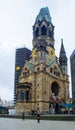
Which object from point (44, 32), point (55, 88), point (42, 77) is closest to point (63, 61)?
point (55, 88)

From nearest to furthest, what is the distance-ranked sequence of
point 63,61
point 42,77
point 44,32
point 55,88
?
1. point 42,77
2. point 55,88
3. point 44,32
4. point 63,61

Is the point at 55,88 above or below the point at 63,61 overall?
below

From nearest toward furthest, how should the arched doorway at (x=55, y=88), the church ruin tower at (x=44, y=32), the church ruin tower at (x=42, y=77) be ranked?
the church ruin tower at (x=42, y=77) < the arched doorway at (x=55, y=88) < the church ruin tower at (x=44, y=32)

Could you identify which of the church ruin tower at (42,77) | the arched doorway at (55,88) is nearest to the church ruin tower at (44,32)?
the church ruin tower at (42,77)

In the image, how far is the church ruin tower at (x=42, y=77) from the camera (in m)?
65.2

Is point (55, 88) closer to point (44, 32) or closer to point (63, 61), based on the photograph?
point (63, 61)

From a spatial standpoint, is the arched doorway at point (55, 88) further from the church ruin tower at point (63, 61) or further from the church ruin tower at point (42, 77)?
the church ruin tower at point (63, 61)

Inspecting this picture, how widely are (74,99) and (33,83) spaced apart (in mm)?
17303

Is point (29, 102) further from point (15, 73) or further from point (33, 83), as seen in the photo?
point (15, 73)

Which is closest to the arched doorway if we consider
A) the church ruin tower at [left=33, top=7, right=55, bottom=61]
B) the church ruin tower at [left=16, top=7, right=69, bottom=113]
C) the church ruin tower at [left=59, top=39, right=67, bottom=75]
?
the church ruin tower at [left=16, top=7, right=69, bottom=113]

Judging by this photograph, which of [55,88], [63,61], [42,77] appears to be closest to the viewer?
[42,77]

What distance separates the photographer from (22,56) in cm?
10956

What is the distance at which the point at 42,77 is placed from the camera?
216ft

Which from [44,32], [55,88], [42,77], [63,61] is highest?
[44,32]
